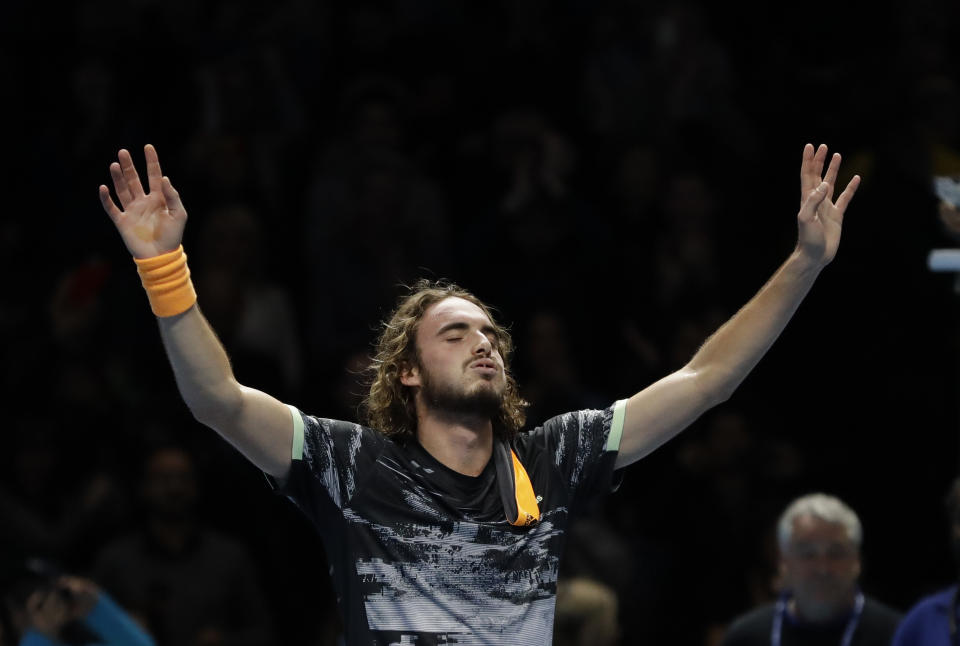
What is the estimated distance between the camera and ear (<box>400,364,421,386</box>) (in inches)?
165

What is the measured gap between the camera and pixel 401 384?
429cm

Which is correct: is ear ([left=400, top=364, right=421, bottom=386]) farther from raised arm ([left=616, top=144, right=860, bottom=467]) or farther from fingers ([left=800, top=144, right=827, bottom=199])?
fingers ([left=800, top=144, right=827, bottom=199])

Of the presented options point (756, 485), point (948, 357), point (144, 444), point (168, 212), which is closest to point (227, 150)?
point (144, 444)

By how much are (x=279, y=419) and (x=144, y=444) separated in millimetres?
3546

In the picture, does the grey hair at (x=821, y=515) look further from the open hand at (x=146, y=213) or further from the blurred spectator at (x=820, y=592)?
the open hand at (x=146, y=213)

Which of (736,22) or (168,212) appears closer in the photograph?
(168,212)

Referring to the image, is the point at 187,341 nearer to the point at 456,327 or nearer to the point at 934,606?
the point at 456,327

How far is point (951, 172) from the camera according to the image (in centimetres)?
547

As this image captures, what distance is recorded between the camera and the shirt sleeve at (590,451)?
4.07 metres

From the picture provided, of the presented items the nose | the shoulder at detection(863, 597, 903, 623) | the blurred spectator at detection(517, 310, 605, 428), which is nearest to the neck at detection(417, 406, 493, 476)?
the nose

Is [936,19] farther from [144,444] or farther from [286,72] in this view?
[144,444]

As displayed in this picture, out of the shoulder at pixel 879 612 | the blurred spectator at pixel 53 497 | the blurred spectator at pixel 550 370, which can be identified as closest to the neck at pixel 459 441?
the shoulder at pixel 879 612

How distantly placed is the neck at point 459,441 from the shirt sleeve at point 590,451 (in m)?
0.17

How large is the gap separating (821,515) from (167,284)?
2.97 meters
